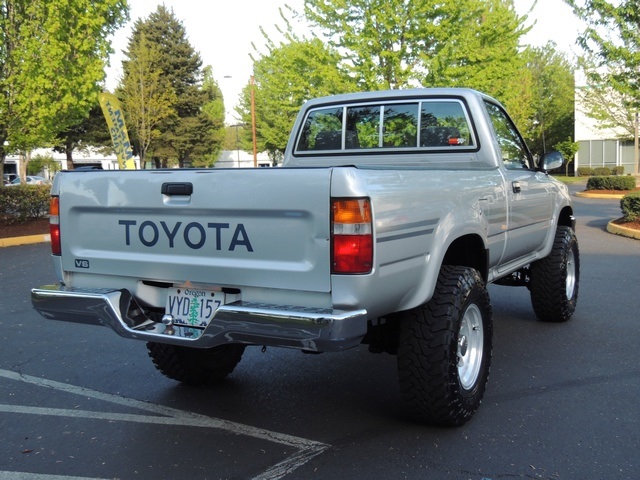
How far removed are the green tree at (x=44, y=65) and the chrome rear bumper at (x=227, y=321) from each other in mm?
13532

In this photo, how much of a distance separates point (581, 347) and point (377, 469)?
9.04 feet

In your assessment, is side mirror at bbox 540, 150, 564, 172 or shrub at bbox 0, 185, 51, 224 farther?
shrub at bbox 0, 185, 51, 224

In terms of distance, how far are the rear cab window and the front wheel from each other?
4.65ft

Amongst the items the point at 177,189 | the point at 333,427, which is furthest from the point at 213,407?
the point at 177,189

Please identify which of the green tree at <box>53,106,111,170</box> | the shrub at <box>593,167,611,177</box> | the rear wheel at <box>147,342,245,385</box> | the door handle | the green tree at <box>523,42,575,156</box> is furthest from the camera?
the green tree at <box>523,42,575,156</box>

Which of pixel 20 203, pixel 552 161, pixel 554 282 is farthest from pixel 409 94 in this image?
pixel 20 203

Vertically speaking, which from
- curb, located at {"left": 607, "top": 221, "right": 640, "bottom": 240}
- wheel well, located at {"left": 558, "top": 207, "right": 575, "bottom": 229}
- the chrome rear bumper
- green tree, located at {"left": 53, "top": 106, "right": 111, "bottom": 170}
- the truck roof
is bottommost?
curb, located at {"left": 607, "top": 221, "right": 640, "bottom": 240}

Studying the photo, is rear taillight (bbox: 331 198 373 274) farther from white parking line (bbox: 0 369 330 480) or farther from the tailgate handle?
white parking line (bbox: 0 369 330 480)

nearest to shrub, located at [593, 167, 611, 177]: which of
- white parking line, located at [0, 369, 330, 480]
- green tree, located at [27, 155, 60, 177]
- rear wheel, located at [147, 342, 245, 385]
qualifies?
green tree, located at [27, 155, 60, 177]

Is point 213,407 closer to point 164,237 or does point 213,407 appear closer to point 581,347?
point 164,237

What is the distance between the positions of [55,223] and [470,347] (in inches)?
102

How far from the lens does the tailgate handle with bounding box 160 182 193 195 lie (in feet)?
10.5

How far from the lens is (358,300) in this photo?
9.43 ft

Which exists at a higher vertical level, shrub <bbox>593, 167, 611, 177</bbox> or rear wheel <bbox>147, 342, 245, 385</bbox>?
shrub <bbox>593, 167, 611, 177</bbox>
